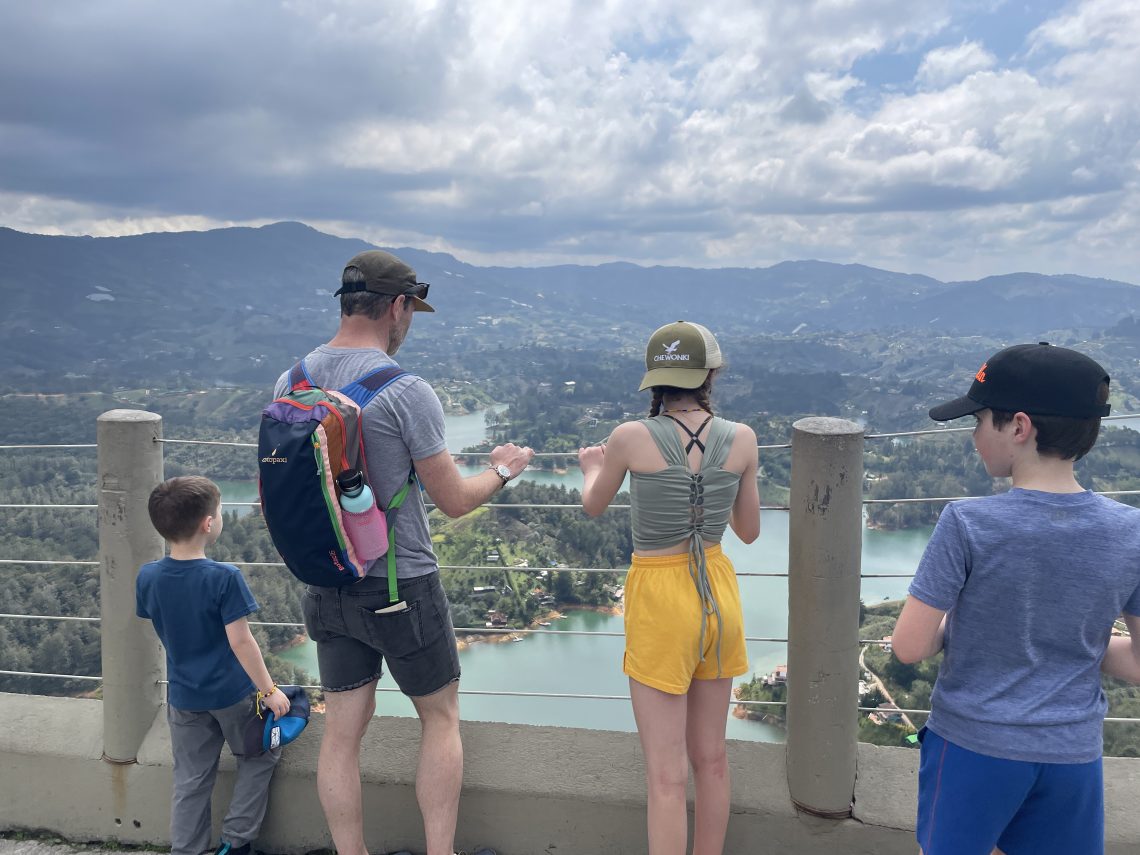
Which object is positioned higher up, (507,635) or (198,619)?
(198,619)

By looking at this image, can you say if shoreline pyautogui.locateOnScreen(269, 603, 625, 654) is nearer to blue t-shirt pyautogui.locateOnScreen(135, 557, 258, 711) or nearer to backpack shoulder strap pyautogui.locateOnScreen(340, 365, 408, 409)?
blue t-shirt pyautogui.locateOnScreen(135, 557, 258, 711)

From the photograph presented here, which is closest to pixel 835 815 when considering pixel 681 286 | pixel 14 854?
pixel 14 854

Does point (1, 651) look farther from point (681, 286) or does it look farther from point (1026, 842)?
point (681, 286)

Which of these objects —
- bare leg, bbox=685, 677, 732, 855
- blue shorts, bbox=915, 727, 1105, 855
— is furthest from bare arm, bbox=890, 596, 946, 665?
bare leg, bbox=685, 677, 732, 855

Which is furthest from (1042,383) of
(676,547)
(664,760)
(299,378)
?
(299,378)

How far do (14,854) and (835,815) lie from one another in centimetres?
248

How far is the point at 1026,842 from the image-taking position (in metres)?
1.54

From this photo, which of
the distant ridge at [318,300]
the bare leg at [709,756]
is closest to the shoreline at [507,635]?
the bare leg at [709,756]

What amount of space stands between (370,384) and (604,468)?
0.59m

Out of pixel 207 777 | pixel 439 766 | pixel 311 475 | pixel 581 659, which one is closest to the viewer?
pixel 311 475

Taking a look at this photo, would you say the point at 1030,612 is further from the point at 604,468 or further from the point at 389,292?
the point at 389,292

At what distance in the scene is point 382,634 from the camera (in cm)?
202

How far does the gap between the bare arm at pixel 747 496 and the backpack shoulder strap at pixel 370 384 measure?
82 centimetres

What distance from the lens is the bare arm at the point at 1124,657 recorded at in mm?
1526
